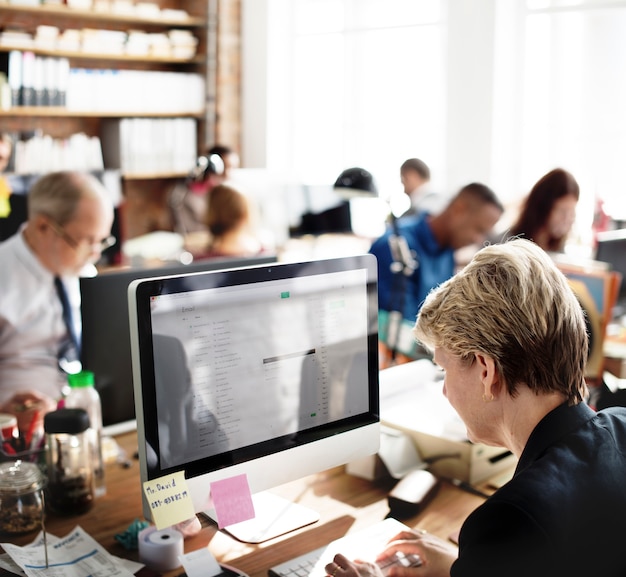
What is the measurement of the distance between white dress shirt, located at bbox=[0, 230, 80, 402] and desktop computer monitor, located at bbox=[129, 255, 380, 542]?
1148 millimetres

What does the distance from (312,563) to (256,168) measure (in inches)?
197

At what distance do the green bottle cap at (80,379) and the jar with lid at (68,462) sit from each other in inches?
3.4

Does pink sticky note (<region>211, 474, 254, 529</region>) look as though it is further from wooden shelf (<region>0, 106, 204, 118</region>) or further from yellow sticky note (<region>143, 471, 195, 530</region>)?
wooden shelf (<region>0, 106, 204, 118</region>)

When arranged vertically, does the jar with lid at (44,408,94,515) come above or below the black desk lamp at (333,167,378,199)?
below

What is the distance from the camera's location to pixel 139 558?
1415 millimetres

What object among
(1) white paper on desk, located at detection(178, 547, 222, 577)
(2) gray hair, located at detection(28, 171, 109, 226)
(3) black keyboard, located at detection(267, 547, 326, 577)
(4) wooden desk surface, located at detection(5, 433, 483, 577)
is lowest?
(4) wooden desk surface, located at detection(5, 433, 483, 577)

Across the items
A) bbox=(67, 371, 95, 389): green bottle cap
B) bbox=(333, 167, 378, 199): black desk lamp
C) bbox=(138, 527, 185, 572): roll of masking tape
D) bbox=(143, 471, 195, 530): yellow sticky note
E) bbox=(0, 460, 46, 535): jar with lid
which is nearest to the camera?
bbox=(143, 471, 195, 530): yellow sticky note

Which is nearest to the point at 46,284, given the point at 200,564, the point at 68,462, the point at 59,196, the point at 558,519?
the point at 59,196

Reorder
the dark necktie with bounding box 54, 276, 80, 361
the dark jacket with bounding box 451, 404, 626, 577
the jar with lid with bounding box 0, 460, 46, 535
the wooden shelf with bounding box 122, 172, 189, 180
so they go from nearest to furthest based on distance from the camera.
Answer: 1. the dark jacket with bounding box 451, 404, 626, 577
2. the jar with lid with bounding box 0, 460, 46, 535
3. the dark necktie with bounding box 54, 276, 80, 361
4. the wooden shelf with bounding box 122, 172, 189, 180

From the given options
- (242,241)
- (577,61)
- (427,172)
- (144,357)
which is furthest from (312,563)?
(577,61)

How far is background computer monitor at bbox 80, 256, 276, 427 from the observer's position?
5.74 feet

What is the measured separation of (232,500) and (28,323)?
1.34 metres

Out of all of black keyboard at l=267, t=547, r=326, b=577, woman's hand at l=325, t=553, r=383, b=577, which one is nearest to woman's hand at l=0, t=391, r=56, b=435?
black keyboard at l=267, t=547, r=326, b=577

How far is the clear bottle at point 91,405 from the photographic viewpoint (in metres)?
1.67
